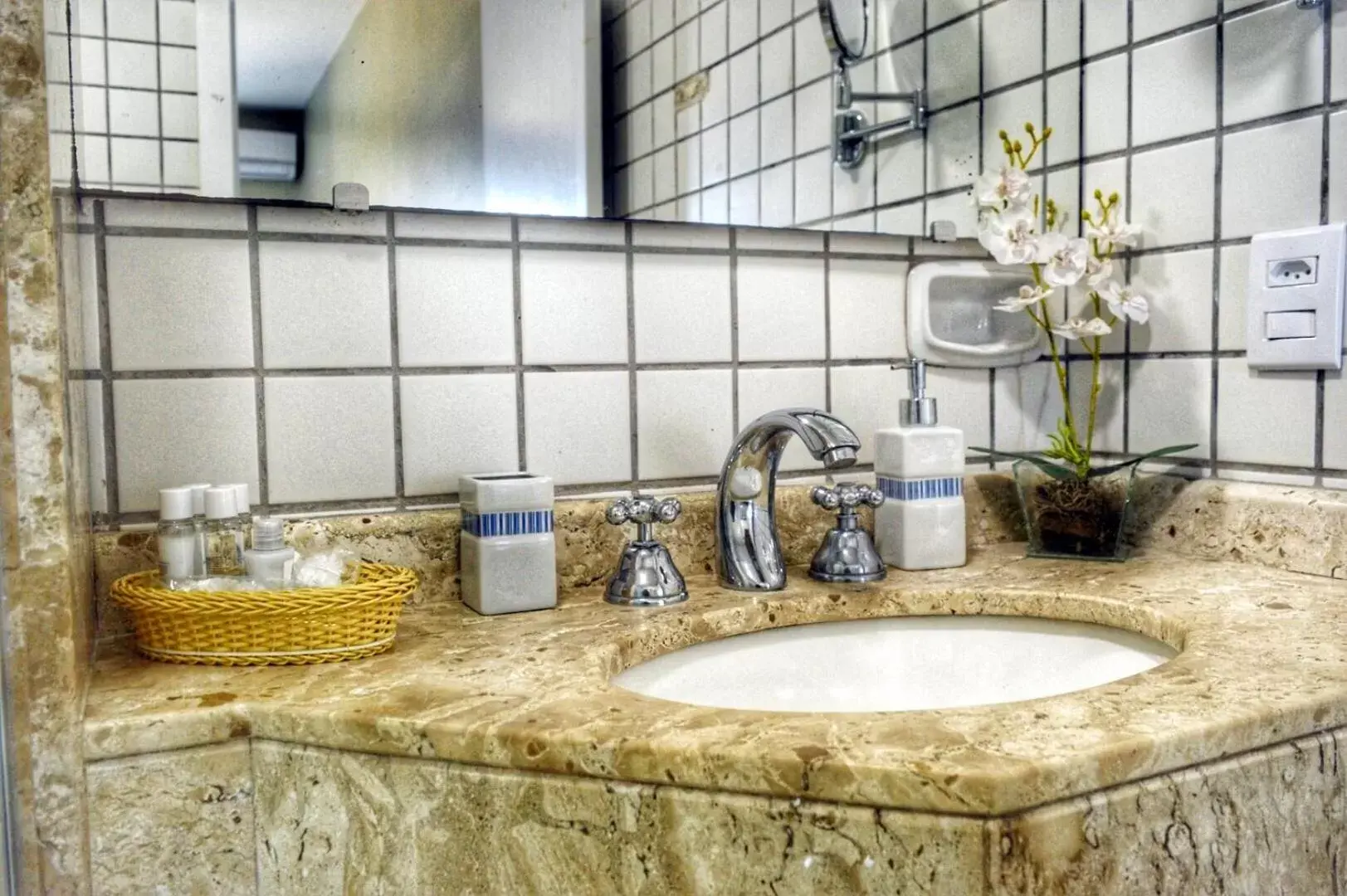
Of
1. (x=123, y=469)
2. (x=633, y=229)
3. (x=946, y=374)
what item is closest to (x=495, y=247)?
(x=633, y=229)

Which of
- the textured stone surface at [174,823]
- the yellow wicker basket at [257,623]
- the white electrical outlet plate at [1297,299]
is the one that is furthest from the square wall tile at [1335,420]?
the textured stone surface at [174,823]

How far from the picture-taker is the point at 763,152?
1078 mm

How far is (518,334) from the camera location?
0.98m

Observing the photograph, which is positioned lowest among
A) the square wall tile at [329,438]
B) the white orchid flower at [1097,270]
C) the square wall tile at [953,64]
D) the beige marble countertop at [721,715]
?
the beige marble countertop at [721,715]

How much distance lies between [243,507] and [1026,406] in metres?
0.84

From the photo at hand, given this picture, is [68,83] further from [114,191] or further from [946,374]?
[946,374]

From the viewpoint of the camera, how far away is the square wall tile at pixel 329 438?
2.95ft

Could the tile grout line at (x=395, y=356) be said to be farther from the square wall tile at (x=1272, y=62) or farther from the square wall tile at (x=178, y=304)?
the square wall tile at (x=1272, y=62)

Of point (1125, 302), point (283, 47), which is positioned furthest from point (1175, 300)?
point (283, 47)

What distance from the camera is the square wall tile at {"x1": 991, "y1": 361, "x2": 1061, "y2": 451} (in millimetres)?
1226

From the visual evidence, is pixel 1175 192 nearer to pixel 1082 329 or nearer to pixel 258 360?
pixel 1082 329

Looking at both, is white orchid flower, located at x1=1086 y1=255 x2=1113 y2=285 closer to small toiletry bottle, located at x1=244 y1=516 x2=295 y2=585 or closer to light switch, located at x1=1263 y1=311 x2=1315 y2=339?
light switch, located at x1=1263 y1=311 x2=1315 y2=339

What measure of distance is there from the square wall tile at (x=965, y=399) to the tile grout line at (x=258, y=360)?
671mm

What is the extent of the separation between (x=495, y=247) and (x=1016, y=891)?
26.7 inches
